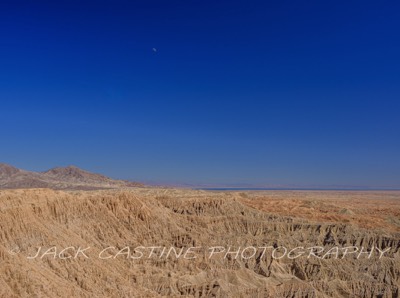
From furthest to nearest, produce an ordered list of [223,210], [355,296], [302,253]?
[223,210] → [302,253] → [355,296]

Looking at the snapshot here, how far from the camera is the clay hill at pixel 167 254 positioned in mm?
29609

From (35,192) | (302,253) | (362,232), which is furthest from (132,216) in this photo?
(362,232)

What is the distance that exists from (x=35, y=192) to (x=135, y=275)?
1480cm

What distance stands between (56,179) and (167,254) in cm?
13062

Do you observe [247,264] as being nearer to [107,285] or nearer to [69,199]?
[107,285]

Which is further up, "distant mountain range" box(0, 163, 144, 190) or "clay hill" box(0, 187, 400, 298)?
"distant mountain range" box(0, 163, 144, 190)

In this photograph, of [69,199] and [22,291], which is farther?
[69,199]

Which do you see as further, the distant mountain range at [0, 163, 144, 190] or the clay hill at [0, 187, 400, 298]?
the distant mountain range at [0, 163, 144, 190]

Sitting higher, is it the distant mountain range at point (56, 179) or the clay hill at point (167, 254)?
the distant mountain range at point (56, 179)

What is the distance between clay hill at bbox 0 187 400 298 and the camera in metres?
29.6

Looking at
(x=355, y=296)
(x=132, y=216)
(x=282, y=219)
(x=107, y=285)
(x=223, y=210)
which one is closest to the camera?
(x=107, y=285)

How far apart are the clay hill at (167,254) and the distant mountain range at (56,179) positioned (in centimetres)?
8999

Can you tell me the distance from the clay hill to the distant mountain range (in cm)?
8999

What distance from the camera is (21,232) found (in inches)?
1319
